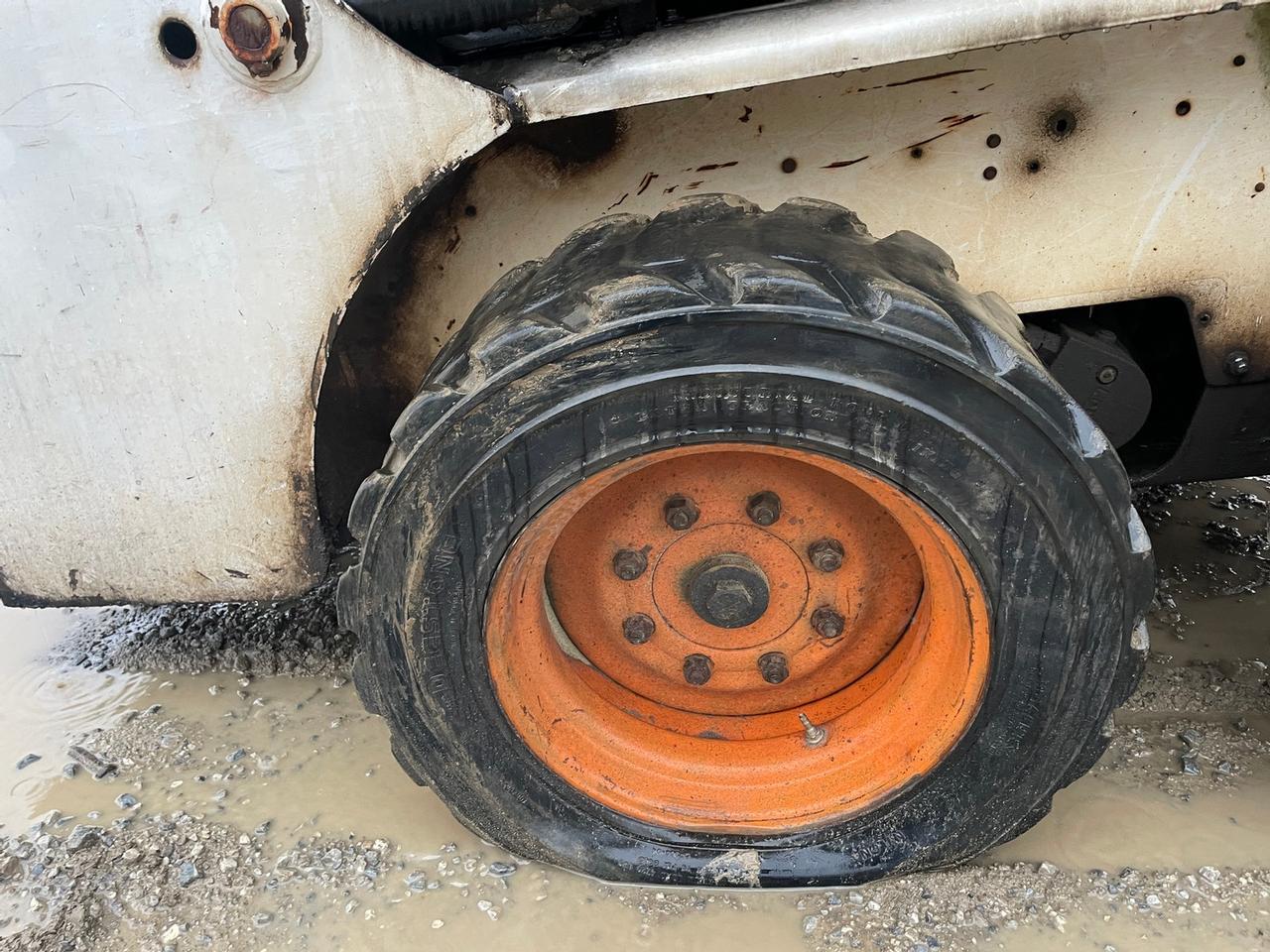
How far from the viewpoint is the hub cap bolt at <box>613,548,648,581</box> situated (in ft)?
5.73

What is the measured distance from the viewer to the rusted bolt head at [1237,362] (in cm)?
179

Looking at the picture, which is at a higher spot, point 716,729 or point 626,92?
point 626,92

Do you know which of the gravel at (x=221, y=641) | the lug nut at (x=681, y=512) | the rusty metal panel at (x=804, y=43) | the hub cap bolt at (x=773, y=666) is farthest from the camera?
the gravel at (x=221, y=641)

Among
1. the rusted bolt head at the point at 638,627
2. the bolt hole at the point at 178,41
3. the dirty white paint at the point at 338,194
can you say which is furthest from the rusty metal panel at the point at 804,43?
the rusted bolt head at the point at 638,627

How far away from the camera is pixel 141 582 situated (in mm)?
1705

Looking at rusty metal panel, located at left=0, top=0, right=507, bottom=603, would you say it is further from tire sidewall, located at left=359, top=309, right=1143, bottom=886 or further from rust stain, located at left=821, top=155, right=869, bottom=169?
rust stain, located at left=821, top=155, right=869, bottom=169

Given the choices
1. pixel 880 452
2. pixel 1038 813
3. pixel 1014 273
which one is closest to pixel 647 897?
pixel 1038 813

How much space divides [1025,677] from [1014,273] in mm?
759

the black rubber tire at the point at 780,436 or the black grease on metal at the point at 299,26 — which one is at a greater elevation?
the black grease on metal at the point at 299,26

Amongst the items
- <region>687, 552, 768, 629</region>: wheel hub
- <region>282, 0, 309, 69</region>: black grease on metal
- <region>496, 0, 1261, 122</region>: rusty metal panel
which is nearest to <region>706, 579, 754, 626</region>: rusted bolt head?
<region>687, 552, 768, 629</region>: wheel hub

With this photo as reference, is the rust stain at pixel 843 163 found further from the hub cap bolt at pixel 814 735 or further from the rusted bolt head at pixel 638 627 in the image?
the hub cap bolt at pixel 814 735

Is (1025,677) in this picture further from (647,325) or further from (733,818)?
(647,325)

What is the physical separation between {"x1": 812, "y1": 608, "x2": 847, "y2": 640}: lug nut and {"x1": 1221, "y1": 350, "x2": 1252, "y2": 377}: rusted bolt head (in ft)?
2.96

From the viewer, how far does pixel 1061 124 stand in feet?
5.35
